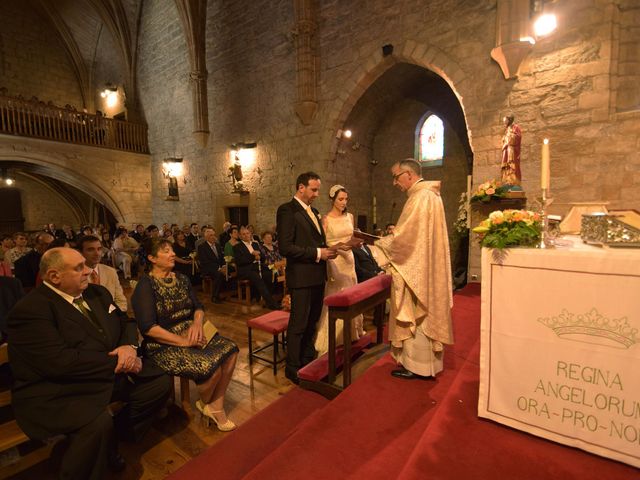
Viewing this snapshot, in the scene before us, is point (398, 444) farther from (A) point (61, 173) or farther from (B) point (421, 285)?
(A) point (61, 173)

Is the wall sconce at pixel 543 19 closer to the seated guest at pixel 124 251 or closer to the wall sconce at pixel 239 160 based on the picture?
the wall sconce at pixel 239 160

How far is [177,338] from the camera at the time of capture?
2.48 metres

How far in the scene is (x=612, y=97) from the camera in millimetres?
4496

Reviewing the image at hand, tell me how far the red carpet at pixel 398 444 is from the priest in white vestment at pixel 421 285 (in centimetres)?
20

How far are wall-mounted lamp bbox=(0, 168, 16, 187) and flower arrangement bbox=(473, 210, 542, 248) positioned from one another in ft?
61.6

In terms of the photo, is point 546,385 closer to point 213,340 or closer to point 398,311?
point 398,311

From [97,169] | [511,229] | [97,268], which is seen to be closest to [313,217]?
[511,229]

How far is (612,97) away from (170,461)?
6692 millimetres

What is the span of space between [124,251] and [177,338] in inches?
280

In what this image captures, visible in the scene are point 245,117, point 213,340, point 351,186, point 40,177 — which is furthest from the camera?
point 40,177

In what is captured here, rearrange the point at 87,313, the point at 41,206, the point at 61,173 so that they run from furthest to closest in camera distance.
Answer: the point at 41,206 → the point at 61,173 → the point at 87,313

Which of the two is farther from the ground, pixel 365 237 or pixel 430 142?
pixel 430 142

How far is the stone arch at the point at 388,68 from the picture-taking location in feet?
18.9

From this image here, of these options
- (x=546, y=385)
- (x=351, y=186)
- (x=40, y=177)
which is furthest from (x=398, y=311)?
(x=40, y=177)
